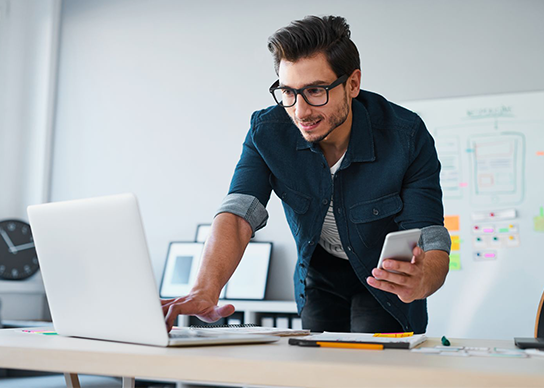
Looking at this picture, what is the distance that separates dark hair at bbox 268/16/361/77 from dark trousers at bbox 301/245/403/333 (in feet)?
1.68

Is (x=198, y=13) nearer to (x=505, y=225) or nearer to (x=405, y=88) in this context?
(x=405, y=88)

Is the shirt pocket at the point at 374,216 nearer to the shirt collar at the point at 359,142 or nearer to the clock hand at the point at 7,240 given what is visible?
the shirt collar at the point at 359,142

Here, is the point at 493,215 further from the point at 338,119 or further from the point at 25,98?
the point at 25,98

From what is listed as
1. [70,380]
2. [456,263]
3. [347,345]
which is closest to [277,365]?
[347,345]

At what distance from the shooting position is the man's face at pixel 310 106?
58.0 inches

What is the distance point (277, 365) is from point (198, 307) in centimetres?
44

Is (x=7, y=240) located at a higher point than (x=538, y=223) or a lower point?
lower

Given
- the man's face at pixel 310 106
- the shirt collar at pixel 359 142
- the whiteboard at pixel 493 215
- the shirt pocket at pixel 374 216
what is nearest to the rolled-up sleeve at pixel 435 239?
the shirt pocket at pixel 374 216

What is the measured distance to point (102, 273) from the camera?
901 mm

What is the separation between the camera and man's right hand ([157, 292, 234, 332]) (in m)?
1.07

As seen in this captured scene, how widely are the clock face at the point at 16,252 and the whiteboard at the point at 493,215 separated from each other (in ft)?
7.91

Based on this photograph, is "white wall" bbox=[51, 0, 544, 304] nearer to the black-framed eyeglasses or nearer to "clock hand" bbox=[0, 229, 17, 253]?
"clock hand" bbox=[0, 229, 17, 253]

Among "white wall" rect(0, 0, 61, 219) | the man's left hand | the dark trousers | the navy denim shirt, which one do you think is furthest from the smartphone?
"white wall" rect(0, 0, 61, 219)

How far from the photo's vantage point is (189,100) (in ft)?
12.5
